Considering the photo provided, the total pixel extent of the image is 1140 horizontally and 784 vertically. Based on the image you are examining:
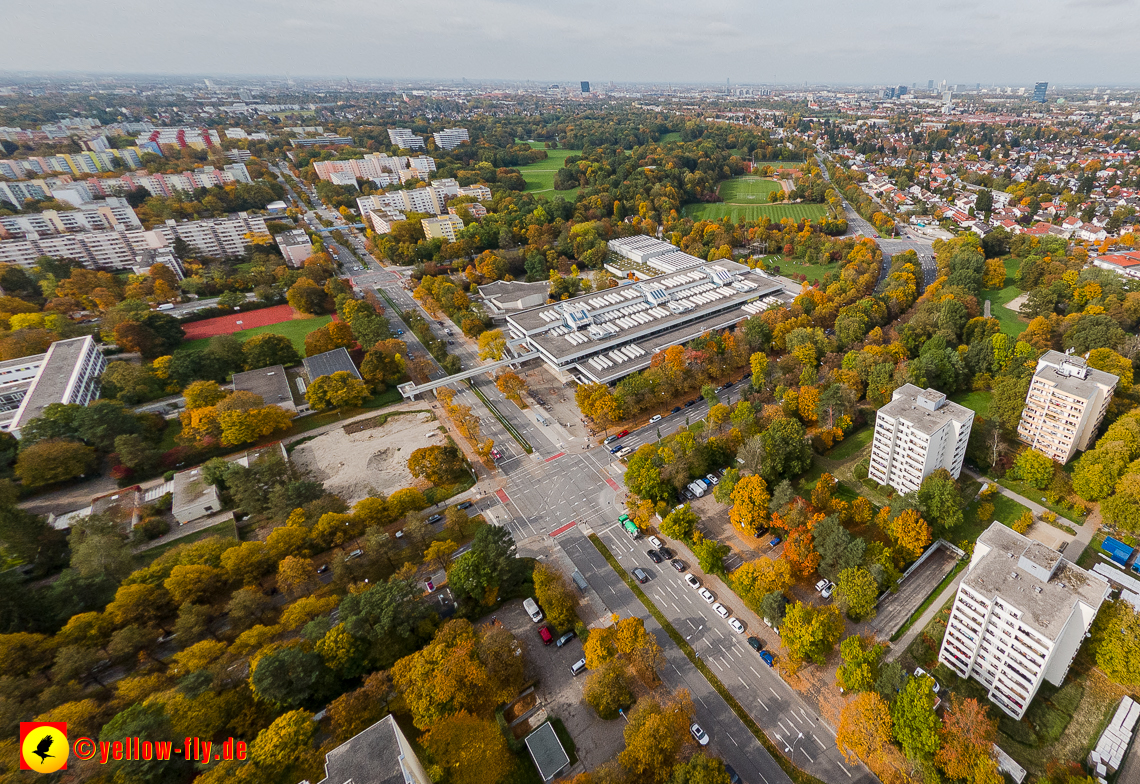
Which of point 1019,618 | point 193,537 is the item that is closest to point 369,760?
point 193,537

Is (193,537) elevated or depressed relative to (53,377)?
depressed

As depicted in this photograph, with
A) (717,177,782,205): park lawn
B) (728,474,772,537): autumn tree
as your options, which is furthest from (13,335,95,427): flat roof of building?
(717,177,782,205): park lawn

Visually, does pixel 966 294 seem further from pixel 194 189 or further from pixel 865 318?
pixel 194 189

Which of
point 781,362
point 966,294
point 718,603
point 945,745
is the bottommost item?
point 718,603

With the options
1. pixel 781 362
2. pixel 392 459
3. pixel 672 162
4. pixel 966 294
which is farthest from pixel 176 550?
pixel 672 162

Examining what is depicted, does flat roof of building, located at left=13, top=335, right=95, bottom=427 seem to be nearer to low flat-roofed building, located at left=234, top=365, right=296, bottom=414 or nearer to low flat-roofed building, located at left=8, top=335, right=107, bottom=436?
low flat-roofed building, located at left=8, top=335, right=107, bottom=436

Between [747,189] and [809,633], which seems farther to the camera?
[747,189]

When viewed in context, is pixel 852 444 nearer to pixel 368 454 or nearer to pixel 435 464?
pixel 435 464
